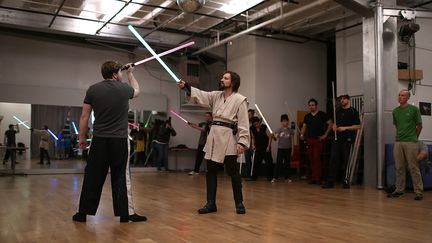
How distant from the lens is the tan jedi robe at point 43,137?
10125 mm

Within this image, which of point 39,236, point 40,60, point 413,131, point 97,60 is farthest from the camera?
point 97,60

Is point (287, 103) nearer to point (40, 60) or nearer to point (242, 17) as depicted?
point (242, 17)

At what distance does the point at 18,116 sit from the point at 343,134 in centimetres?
755

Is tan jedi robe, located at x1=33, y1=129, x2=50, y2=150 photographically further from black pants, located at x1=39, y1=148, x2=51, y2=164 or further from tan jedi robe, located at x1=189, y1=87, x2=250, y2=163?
tan jedi robe, located at x1=189, y1=87, x2=250, y2=163

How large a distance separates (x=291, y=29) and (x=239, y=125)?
21.8 feet

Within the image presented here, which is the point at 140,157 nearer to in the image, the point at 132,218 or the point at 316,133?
the point at 316,133

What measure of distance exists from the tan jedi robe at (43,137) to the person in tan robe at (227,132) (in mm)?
7325

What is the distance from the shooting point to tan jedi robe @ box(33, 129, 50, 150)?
1012 cm

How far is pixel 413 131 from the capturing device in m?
5.45

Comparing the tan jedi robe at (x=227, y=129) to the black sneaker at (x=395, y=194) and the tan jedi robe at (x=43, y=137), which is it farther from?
the tan jedi robe at (x=43, y=137)

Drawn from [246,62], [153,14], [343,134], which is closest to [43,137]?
[153,14]

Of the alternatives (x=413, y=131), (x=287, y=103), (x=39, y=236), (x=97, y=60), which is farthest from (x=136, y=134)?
(x=39, y=236)

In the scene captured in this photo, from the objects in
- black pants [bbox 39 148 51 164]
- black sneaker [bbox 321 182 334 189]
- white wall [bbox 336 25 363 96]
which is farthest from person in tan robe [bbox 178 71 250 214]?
black pants [bbox 39 148 51 164]

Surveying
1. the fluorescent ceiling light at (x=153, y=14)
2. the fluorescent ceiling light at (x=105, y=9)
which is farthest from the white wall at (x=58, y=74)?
the fluorescent ceiling light at (x=153, y=14)
